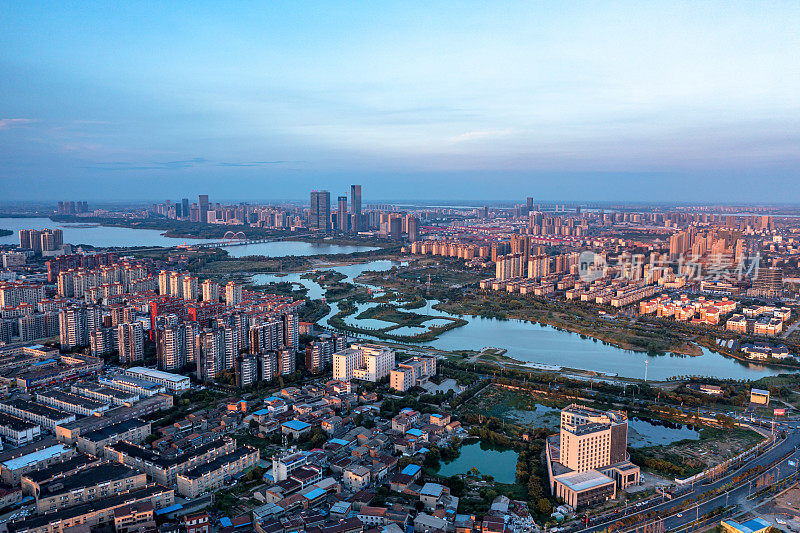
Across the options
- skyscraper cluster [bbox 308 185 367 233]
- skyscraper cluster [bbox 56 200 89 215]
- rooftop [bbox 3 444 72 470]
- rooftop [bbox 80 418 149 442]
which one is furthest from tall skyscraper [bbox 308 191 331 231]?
rooftop [bbox 3 444 72 470]

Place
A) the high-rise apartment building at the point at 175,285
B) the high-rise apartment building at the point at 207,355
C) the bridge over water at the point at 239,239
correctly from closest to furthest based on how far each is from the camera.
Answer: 1. the high-rise apartment building at the point at 207,355
2. the high-rise apartment building at the point at 175,285
3. the bridge over water at the point at 239,239

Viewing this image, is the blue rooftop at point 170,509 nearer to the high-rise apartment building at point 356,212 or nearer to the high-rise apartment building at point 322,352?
the high-rise apartment building at point 322,352

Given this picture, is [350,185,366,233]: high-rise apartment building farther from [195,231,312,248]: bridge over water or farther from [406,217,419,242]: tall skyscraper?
[406,217,419,242]: tall skyscraper

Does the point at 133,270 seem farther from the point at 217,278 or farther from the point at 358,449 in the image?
the point at 358,449

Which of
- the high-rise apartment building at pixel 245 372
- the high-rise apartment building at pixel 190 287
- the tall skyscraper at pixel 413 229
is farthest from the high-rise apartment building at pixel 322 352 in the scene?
the tall skyscraper at pixel 413 229

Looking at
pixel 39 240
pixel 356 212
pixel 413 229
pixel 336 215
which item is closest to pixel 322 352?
pixel 39 240

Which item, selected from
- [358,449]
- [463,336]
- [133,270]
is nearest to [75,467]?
[358,449]

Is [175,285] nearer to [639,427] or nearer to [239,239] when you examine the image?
[639,427]
